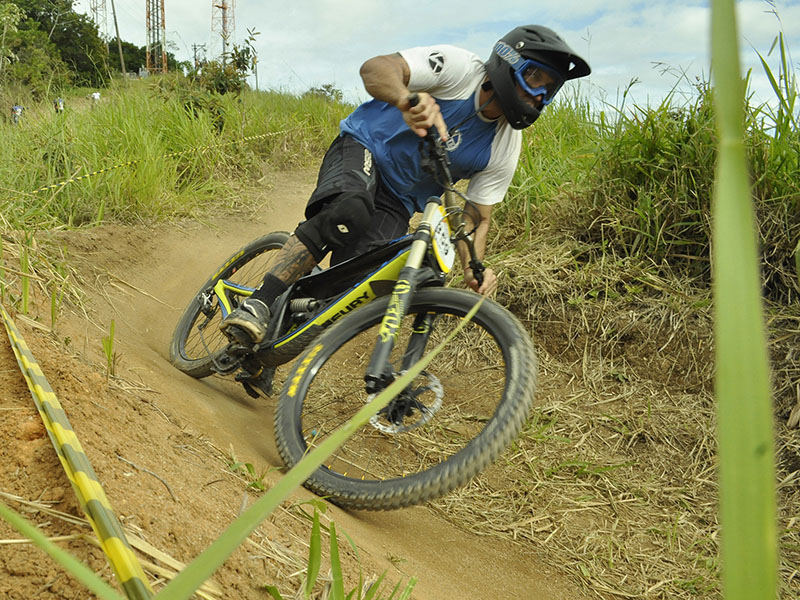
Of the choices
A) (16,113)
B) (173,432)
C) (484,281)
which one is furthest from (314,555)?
(16,113)

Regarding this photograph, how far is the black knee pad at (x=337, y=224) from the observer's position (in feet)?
9.26

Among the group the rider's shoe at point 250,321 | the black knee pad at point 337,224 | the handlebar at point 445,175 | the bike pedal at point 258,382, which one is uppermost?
the handlebar at point 445,175

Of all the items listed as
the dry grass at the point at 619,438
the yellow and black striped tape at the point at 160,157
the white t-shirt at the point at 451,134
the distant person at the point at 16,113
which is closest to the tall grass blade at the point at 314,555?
the dry grass at the point at 619,438

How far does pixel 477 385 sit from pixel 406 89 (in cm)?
142

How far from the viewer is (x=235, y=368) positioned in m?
3.12

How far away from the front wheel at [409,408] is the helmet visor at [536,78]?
3.05ft

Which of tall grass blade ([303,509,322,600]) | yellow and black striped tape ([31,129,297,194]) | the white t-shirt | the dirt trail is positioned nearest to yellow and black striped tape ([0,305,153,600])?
the dirt trail

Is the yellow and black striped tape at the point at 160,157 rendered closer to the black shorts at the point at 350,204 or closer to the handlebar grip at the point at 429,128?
the black shorts at the point at 350,204

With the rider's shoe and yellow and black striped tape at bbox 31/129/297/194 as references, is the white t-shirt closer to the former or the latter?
the rider's shoe

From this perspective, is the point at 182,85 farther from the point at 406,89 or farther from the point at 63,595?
the point at 63,595

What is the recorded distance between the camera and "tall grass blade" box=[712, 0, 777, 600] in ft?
0.54

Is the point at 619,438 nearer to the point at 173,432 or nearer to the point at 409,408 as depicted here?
the point at 409,408

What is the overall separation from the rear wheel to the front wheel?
3.70 ft

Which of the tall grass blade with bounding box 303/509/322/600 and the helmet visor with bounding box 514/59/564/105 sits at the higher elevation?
the helmet visor with bounding box 514/59/564/105
